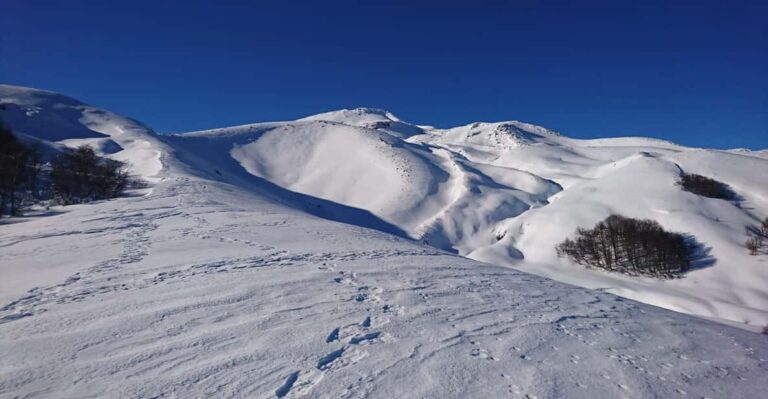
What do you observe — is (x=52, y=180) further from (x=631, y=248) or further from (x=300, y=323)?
(x=631, y=248)

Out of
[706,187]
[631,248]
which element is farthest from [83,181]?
[706,187]

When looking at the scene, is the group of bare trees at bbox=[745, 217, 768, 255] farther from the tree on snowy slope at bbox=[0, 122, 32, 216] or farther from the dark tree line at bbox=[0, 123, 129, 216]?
the tree on snowy slope at bbox=[0, 122, 32, 216]

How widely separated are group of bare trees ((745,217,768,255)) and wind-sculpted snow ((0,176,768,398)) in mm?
24219

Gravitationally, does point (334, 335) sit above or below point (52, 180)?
below

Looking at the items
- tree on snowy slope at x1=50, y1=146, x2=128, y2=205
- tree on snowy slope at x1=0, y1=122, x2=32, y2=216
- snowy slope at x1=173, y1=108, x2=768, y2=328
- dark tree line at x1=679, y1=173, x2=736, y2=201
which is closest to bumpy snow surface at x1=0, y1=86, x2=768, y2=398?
tree on snowy slope at x1=0, y1=122, x2=32, y2=216

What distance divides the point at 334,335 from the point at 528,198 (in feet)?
153

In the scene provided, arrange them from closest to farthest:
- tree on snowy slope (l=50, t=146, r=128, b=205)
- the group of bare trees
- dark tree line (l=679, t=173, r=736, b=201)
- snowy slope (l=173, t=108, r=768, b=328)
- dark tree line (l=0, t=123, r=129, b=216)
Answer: dark tree line (l=0, t=123, r=129, b=216)
tree on snowy slope (l=50, t=146, r=128, b=205)
snowy slope (l=173, t=108, r=768, b=328)
the group of bare trees
dark tree line (l=679, t=173, r=736, b=201)

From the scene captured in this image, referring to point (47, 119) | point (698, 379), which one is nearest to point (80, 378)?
point (698, 379)

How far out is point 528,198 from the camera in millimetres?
47438

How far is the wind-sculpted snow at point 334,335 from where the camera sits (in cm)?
383

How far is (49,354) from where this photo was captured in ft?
13.2

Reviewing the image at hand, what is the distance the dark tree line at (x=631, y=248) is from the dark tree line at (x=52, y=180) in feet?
99.4

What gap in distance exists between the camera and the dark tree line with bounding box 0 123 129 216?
1748 centimetres

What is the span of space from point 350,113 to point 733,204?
16689 cm
